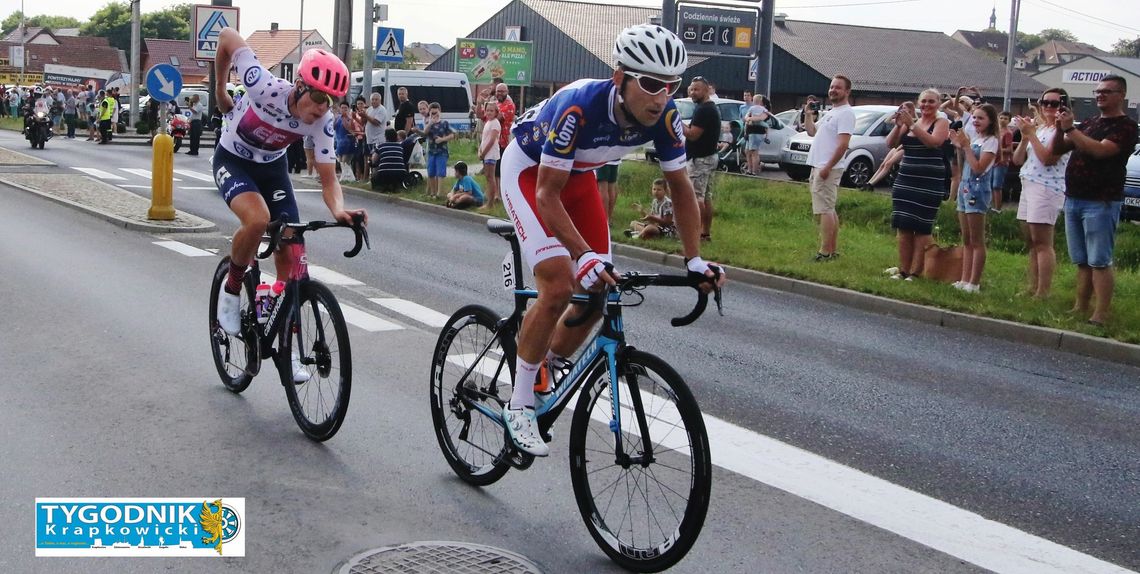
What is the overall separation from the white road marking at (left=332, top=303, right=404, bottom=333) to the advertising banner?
1483 inches

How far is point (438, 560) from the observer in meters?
4.60

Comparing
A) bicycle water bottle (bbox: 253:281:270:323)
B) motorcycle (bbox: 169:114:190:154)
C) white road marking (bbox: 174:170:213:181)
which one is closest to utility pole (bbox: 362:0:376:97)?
white road marking (bbox: 174:170:213:181)

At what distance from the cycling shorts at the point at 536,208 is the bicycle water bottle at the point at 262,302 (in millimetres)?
1816

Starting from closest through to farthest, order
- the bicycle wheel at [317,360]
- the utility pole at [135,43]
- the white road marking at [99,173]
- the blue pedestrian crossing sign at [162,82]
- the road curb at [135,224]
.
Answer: the bicycle wheel at [317,360] → the road curb at [135,224] → the blue pedestrian crossing sign at [162,82] → the white road marking at [99,173] → the utility pole at [135,43]

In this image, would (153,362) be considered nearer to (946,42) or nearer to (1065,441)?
(1065,441)

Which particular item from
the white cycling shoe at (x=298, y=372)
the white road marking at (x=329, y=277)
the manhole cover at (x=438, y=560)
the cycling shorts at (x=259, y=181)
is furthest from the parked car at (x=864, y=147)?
the manhole cover at (x=438, y=560)

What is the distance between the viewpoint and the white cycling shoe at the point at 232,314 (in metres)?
6.70

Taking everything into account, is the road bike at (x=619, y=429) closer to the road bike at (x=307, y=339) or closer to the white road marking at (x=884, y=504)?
the white road marking at (x=884, y=504)

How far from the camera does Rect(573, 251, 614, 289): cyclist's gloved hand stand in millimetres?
4246

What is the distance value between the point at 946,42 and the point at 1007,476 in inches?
2792

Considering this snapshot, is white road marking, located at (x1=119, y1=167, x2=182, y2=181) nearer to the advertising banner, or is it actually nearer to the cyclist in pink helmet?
the cyclist in pink helmet

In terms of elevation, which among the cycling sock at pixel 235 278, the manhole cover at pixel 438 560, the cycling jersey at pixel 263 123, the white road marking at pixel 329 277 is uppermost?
the cycling jersey at pixel 263 123

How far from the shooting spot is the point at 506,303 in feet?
35.7

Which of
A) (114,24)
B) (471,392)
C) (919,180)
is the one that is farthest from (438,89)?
(114,24)
